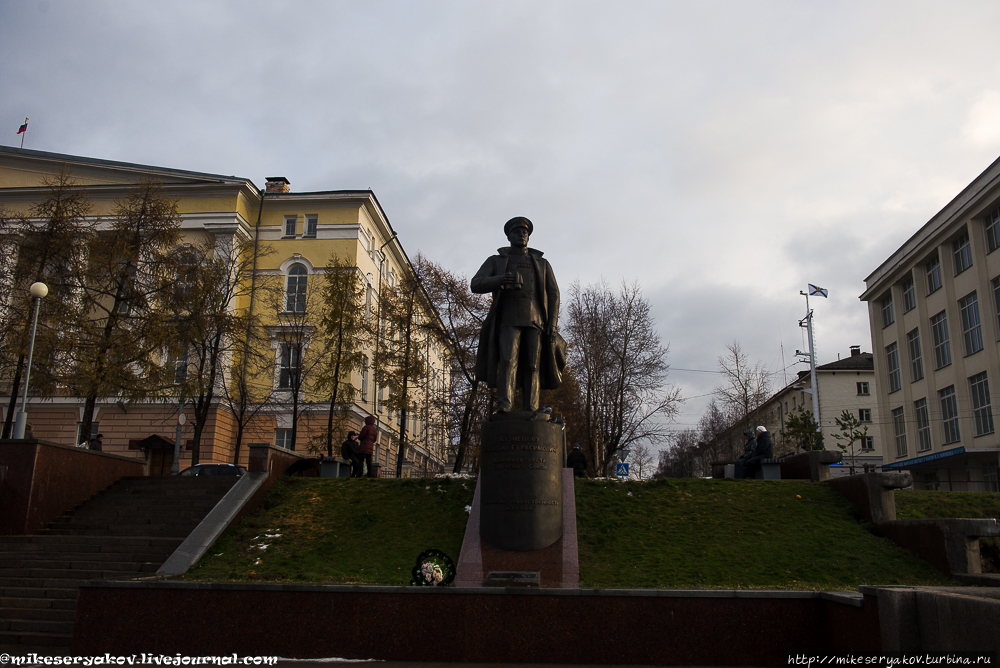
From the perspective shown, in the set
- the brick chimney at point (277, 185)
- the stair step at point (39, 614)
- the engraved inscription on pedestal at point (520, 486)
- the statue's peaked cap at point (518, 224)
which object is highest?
the brick chimney at point (277, 185)

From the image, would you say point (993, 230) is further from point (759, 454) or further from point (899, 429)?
point (759, 454)

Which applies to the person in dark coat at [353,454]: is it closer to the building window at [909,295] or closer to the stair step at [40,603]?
the stair step at [40,603]

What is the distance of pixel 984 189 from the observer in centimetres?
3328

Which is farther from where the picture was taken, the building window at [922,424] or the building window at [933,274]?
the building window at [922,424]

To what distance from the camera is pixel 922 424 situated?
40.3 m

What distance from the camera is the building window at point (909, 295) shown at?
41897 mm

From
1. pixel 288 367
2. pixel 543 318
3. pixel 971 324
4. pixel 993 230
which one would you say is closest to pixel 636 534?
pixel 543 318

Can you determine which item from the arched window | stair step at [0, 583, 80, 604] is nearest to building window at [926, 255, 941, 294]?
the arched window

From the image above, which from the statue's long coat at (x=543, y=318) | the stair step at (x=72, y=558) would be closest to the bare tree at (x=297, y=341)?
the stair step at (x=72, y=558)

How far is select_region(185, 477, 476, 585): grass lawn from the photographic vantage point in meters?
10.3

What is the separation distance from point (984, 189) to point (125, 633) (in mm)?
38145

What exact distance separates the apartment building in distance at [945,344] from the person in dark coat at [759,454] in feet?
62.3

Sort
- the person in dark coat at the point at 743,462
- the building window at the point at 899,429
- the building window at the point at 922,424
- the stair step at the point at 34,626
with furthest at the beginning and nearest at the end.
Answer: the building window at the point at 899,429, the building window at the point at 922,424, the person in dark coat at the point at 743,462, the stair step at the point at 34,626

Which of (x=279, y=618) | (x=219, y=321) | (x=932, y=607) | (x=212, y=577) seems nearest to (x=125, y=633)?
(x=279, y=618)
